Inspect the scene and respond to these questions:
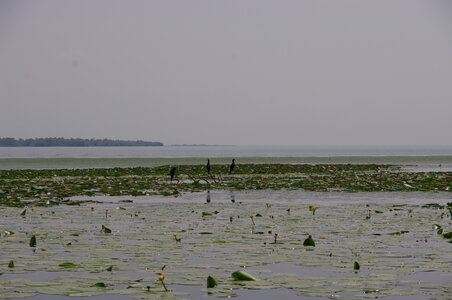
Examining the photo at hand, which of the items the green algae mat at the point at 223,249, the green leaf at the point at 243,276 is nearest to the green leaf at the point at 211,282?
the green algae mat at the point at 223,249

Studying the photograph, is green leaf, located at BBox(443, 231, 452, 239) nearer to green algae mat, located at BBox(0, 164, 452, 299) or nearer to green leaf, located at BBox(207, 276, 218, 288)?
green algae mat, located at BBox(0, 164, 452, 299)

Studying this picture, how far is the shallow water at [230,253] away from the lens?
7723 mm

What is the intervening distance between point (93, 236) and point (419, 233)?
6973 millimetres

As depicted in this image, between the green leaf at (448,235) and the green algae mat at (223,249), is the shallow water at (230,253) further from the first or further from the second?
the green leaf at (448,235)

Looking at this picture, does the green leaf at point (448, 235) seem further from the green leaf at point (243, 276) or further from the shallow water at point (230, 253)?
the green leaf at point (243, 276)

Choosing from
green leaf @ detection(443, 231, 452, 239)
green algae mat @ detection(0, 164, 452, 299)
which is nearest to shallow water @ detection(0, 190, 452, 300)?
green algae mat @ detection(0, 164, 452, 299)

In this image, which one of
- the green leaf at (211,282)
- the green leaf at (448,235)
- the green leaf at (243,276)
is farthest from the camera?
the green leaf at (448,235)

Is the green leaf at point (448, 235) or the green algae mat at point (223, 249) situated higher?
the green leaf at point (448, 235)

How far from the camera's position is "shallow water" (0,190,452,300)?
25.3 ft

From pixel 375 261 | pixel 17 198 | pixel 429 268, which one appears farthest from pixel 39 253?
pixel 17 198

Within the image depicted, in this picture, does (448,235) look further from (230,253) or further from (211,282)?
(211,282)

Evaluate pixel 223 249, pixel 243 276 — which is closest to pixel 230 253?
pixel 223 249

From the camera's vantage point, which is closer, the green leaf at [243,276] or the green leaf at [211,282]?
the green leaf at [211,282]

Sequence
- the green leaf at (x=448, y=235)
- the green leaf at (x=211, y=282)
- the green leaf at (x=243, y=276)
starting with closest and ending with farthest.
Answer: the green leaf at (x=211, y=282), the green leaf at (x=243, y=276), the green leaf at (x=448, y=235)
